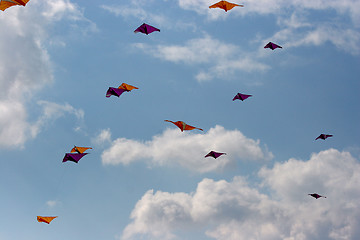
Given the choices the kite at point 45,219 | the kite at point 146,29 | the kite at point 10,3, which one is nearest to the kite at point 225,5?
the kite at point 146,29

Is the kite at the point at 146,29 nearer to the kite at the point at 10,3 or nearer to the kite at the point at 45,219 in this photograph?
the kite at the point at 10,3

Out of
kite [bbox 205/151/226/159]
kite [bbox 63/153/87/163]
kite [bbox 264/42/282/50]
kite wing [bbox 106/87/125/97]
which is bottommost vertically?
kite [bbox 63/153/87/163]

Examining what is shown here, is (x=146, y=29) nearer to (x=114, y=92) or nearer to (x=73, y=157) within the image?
(x=114, y=92)

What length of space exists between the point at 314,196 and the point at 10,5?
60.7m

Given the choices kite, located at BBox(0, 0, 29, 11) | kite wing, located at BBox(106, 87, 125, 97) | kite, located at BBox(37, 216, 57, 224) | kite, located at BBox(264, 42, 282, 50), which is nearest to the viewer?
kite, located at BBox(0, 0, 29, 11)

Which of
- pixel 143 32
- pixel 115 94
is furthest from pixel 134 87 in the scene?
pixel 143 32

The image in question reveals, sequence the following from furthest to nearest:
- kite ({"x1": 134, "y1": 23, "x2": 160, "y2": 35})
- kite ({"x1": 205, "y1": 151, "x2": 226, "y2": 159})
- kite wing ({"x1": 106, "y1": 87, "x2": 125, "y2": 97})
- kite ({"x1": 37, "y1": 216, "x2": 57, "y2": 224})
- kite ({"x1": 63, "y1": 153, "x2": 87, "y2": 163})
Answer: kite ({"x1": 37, "y1": 216, "x2": 57, "y2": 224}) → kite ({"x1": 205, "y1": 151, "x2": 226, "y2": 159}) → kite ({"x1": 63, "y1": 153, "x2": 87, "y2": 163}) → kite wing ({"x1": 106, "y1": 87, "x2": 125, "y2": 97}) → kite ({"x1": 134, "y1": 23, "x2": 160, "y2": 35})

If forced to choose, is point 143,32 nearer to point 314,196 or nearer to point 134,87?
point 134,87

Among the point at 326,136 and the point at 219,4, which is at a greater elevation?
the point at 219,4

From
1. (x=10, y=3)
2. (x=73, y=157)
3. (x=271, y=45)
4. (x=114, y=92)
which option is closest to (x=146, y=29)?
(x=114, y=92)

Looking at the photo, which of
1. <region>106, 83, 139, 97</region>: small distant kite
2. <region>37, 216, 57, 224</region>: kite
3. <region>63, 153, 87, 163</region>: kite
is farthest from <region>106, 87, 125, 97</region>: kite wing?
<region>37, 216, 57, 224</region>: kite

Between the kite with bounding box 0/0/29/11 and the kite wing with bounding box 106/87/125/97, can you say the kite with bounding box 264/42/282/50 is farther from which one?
the kite with bounding box 0/0/29/11

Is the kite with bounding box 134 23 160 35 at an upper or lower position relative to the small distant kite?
upper

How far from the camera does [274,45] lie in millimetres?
63250
